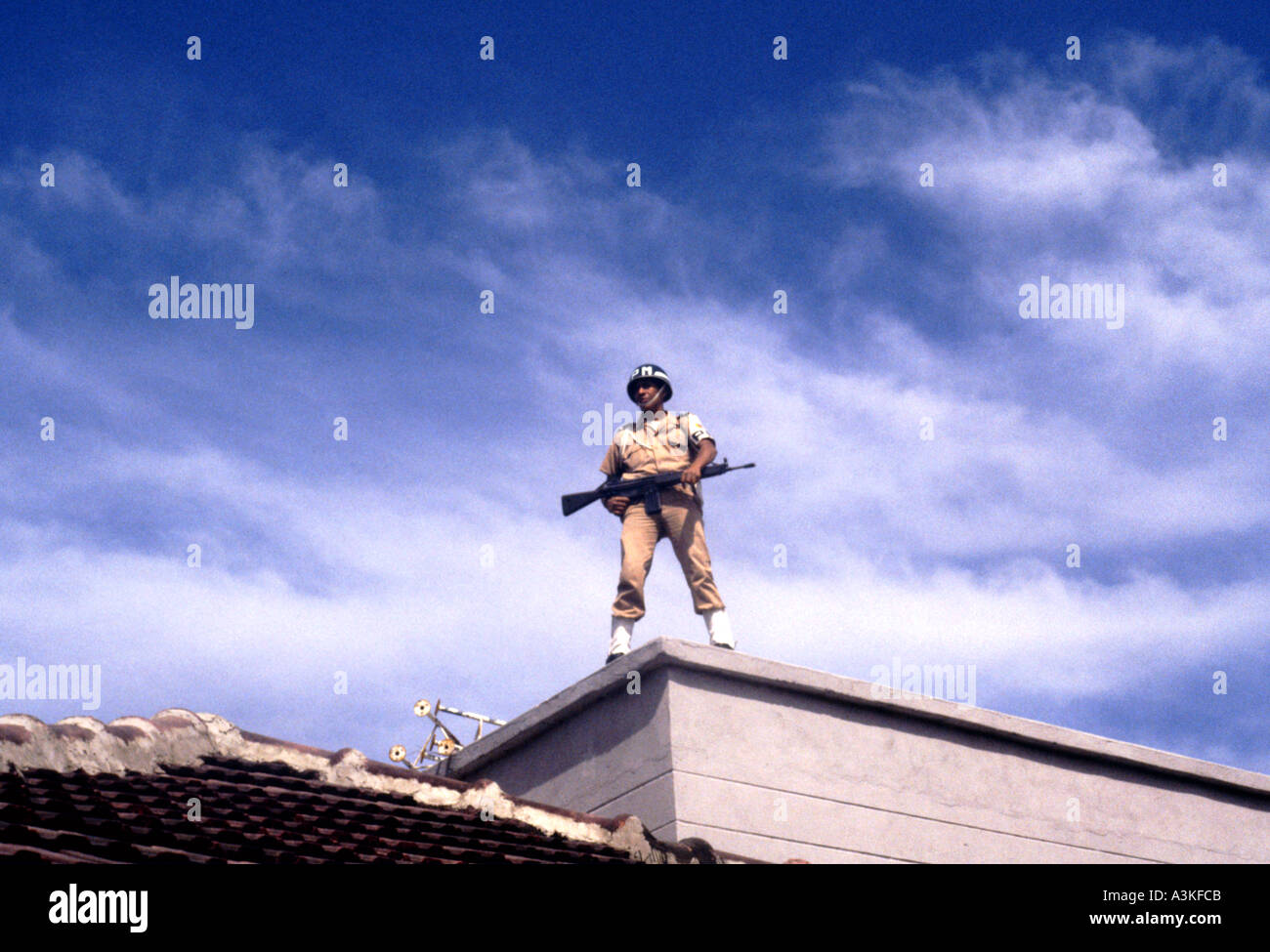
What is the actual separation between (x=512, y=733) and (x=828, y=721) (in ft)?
7.41

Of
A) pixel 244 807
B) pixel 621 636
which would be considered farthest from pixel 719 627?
pixel 244 807

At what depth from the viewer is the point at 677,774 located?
918cm

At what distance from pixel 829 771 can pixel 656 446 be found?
3021mm

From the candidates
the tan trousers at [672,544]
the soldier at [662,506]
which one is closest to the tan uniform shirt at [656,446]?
the soldier at [662,506]

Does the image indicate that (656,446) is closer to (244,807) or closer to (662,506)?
(662,506)

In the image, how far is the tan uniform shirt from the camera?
11.5m

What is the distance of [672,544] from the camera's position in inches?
448

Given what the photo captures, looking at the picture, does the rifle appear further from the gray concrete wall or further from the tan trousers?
the gray concrete wall

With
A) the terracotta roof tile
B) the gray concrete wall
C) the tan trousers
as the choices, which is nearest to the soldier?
the tan trousers

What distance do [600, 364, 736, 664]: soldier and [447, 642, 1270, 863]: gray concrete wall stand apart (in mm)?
1007

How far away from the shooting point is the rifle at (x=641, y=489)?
11297 millimetres

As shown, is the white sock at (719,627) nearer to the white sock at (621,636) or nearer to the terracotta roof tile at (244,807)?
the white sock at (621,636)
